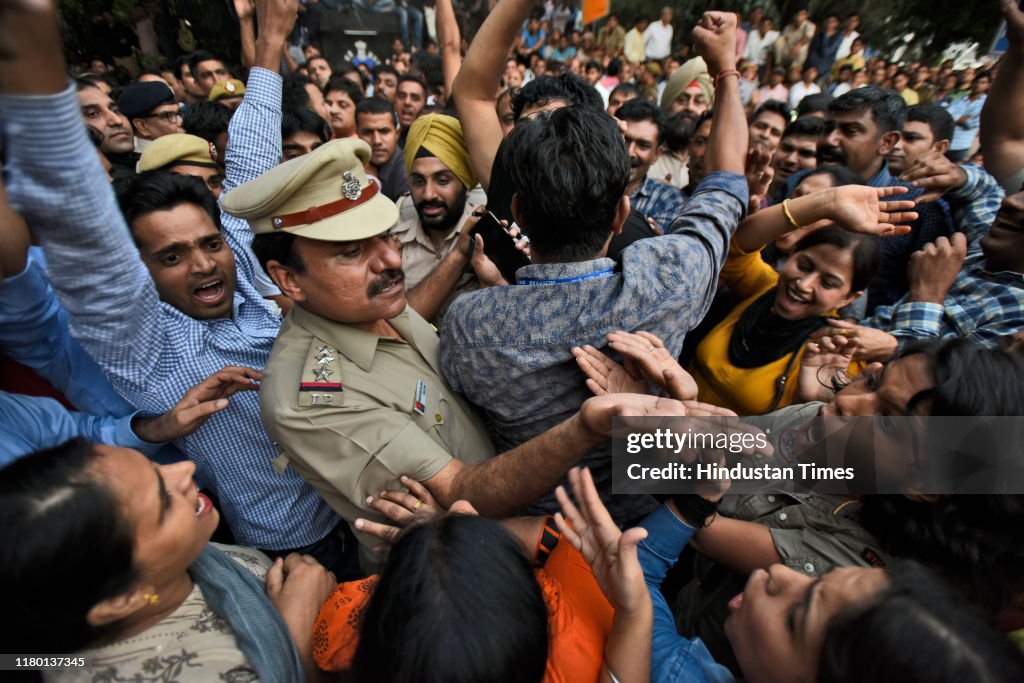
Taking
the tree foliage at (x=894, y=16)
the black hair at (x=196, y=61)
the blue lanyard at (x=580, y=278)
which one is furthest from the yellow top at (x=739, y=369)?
the tree foliage at (x=894, y=16)

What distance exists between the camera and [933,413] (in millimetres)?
1385

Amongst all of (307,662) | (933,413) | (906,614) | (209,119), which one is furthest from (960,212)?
(209,119)

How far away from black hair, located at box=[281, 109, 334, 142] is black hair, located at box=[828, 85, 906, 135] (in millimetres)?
3885

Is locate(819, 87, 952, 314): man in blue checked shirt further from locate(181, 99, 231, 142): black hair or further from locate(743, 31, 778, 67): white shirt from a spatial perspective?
locate(743, 31, 778, 67): white shirt

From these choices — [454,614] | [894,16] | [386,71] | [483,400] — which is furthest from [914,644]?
[894,16]

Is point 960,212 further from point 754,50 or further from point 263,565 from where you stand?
point 754,50

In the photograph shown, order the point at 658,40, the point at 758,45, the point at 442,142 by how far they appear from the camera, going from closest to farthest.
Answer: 1. the point at 442,142
2. the point at 758,45
3. the point at 658,40

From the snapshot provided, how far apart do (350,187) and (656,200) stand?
7.19 feet

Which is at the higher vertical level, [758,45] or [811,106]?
[758,45]

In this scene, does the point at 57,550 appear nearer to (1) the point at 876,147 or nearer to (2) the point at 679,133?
(1) the point at 876,147

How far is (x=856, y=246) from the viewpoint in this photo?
7.23 feet

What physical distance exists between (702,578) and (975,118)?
10.6 meters

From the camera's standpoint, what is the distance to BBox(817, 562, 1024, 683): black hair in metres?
0.88

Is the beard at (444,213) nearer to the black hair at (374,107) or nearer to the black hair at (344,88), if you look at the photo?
the black hair at (374,107)
